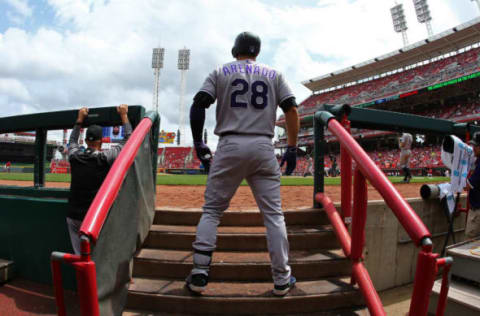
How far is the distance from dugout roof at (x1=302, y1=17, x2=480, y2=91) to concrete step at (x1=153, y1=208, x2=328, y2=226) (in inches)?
1524

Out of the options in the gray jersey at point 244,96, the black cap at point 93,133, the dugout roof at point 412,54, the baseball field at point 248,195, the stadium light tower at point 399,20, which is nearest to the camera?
the gray jersey at point 244,96

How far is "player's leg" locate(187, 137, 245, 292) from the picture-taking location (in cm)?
188

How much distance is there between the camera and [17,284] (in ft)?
8.95

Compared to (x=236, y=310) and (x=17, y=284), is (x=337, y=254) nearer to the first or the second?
(x=236, y=310)

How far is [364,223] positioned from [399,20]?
5597cm

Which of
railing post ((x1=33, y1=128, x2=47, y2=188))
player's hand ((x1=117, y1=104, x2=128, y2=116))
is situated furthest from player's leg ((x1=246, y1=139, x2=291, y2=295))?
railing post ((x1=33, y1=128, x2=47, y2=188))

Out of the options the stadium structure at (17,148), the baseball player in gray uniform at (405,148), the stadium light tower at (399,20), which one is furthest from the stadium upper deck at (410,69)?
the stadium structure at (17,148)

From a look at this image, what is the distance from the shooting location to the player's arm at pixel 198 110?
2.03 m

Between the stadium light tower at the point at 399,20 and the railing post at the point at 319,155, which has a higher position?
the stadium light tower at the point at 399,20

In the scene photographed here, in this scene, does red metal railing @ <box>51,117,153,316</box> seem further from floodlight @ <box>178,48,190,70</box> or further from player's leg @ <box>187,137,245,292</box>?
floodlight @ <box>178,48,190,70</box>

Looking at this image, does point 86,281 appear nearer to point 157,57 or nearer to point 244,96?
point 244,96

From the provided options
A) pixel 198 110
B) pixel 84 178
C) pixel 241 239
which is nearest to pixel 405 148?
pixel 241 239

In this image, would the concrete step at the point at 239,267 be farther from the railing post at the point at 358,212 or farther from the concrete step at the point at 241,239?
the railing post at the point at 358,212

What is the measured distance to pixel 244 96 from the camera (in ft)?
6.64
